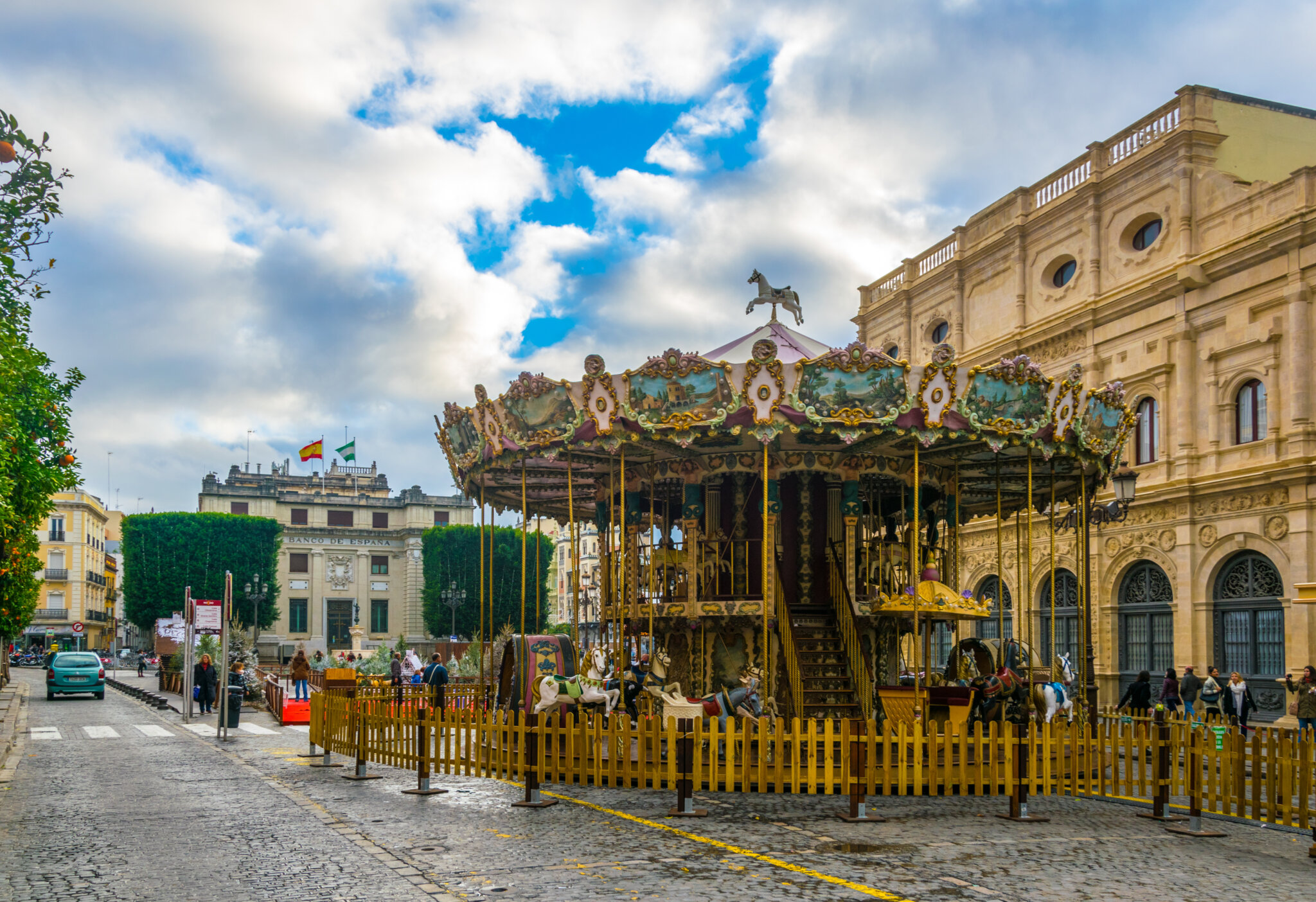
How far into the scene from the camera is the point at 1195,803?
35.2 feet

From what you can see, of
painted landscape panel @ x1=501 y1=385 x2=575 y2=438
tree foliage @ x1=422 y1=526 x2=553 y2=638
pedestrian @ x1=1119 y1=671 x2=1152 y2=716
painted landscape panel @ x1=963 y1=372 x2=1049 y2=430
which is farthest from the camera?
tree foliage @ x1=422 y1=526 x2=553 y2=638

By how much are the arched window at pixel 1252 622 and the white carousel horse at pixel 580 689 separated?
17.1 meters

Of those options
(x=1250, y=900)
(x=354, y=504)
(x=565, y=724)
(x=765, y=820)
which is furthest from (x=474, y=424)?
(x=354, y=504)

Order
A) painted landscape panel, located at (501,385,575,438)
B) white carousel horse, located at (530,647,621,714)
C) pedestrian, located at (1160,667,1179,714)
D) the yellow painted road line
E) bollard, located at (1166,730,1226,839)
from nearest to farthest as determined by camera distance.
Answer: the yellow painted road line, bollard, located at (1166,730,1226,839), white carousel horse, located at (530,647,621,714), painted landscape panel, located at (501,385,575,438), pedestrian, located at (1160,667,1179,714)

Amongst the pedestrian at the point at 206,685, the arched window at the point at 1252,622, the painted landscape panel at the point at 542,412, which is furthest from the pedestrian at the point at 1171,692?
the pedestrian at the point at 206,685

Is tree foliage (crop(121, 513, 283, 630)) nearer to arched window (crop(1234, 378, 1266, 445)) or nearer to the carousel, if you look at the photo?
the carousel

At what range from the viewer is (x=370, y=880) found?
27.1 ft

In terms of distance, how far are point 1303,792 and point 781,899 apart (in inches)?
213

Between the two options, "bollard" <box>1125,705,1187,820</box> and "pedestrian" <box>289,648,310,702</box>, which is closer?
"bollard" <box>1125,705,1187,820</box>

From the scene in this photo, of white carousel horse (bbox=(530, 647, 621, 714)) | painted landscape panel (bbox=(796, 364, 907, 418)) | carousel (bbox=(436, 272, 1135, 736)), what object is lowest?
white carousel horse (bbox=(530, 647, 621, 714))

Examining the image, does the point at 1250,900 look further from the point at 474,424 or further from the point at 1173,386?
the point at 1173,386

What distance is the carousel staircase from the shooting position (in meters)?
16.8

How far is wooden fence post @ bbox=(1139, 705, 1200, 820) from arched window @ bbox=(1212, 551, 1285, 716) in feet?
51.0

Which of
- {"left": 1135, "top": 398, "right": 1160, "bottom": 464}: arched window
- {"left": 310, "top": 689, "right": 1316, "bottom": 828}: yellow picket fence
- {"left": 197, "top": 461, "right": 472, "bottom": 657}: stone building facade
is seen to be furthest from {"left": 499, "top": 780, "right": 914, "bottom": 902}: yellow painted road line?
{"left": 197, "top": 461, "right": 472, "bottom": 657}: stone building facade
